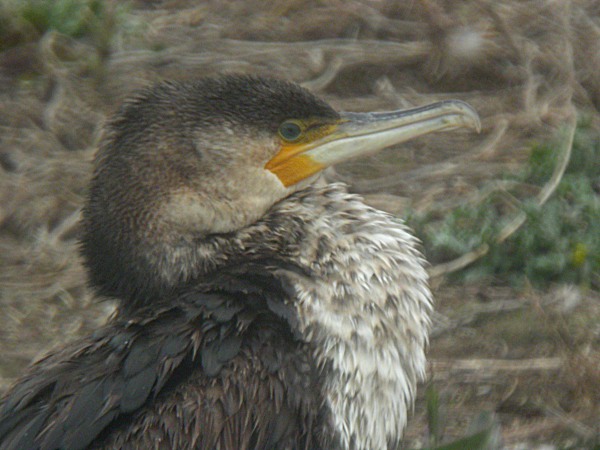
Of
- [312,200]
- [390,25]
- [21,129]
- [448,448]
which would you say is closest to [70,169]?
[21,129]

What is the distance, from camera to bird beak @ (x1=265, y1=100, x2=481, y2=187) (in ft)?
9.49

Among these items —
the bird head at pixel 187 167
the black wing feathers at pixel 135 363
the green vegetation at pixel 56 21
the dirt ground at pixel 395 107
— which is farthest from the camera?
the green vegetation at pixel 56 21

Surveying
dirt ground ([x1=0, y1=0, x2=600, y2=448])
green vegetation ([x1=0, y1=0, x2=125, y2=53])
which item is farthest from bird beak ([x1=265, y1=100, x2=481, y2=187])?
green vegetation ([x1=0, y1=0, x2=125, y2=53])

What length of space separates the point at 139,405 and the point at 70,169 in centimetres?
268

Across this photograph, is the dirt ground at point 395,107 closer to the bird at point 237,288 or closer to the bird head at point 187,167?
the bird at point 237,288

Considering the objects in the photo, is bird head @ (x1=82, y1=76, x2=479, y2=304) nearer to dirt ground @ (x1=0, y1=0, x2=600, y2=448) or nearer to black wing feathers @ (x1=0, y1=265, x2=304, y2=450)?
black wing feathers @ (x1=0, y1=265, x2=304, y2=450)

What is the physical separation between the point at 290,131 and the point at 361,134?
0.62ft

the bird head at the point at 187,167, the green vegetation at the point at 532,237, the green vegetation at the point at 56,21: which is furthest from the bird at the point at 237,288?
the green vegetation at the point at 56,21

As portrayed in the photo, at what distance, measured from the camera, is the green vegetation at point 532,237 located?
4.04 m

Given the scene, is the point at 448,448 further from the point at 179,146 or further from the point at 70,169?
the point at 70,169

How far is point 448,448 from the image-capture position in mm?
2803

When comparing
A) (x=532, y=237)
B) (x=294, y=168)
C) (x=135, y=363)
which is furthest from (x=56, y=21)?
(x=135, y=363)

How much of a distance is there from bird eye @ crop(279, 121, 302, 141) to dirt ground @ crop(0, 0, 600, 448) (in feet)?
3.49

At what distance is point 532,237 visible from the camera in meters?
4.12
